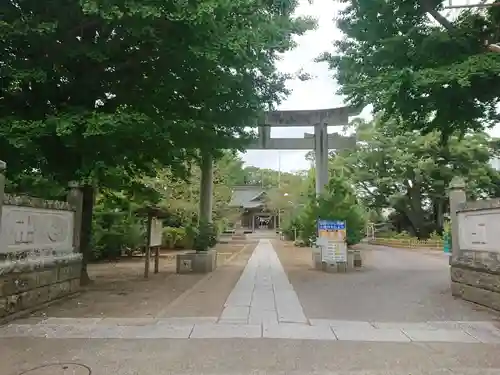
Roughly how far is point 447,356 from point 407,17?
298 inches

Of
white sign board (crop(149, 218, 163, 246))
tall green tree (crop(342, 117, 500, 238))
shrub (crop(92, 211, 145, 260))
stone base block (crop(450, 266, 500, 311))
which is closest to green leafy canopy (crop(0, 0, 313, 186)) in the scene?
white sign board (crop(149, 218, 163, 246))

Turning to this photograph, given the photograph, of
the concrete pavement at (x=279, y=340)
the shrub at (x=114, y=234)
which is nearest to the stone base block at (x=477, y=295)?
the concrete pavement at (x=279, y=340)

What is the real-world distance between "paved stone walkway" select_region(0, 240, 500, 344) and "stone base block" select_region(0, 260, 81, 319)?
48 cm

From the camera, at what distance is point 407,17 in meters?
9.42

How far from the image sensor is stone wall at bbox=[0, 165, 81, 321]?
6.23 metres

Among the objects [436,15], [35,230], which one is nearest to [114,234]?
[35,230]

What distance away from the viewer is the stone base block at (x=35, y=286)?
6.07 meters

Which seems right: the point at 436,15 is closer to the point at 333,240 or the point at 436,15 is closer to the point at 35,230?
the point at 333,240

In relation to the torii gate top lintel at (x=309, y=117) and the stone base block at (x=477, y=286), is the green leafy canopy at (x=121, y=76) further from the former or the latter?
the torii gate top lintel at (x=309, y=117)

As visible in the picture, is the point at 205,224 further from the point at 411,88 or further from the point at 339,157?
the point at 339,157

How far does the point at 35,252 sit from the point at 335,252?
369 inches

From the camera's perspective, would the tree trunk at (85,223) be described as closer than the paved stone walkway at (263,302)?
No

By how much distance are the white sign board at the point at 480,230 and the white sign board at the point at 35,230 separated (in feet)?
26.0

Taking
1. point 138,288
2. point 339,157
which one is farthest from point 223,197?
point 138,288
